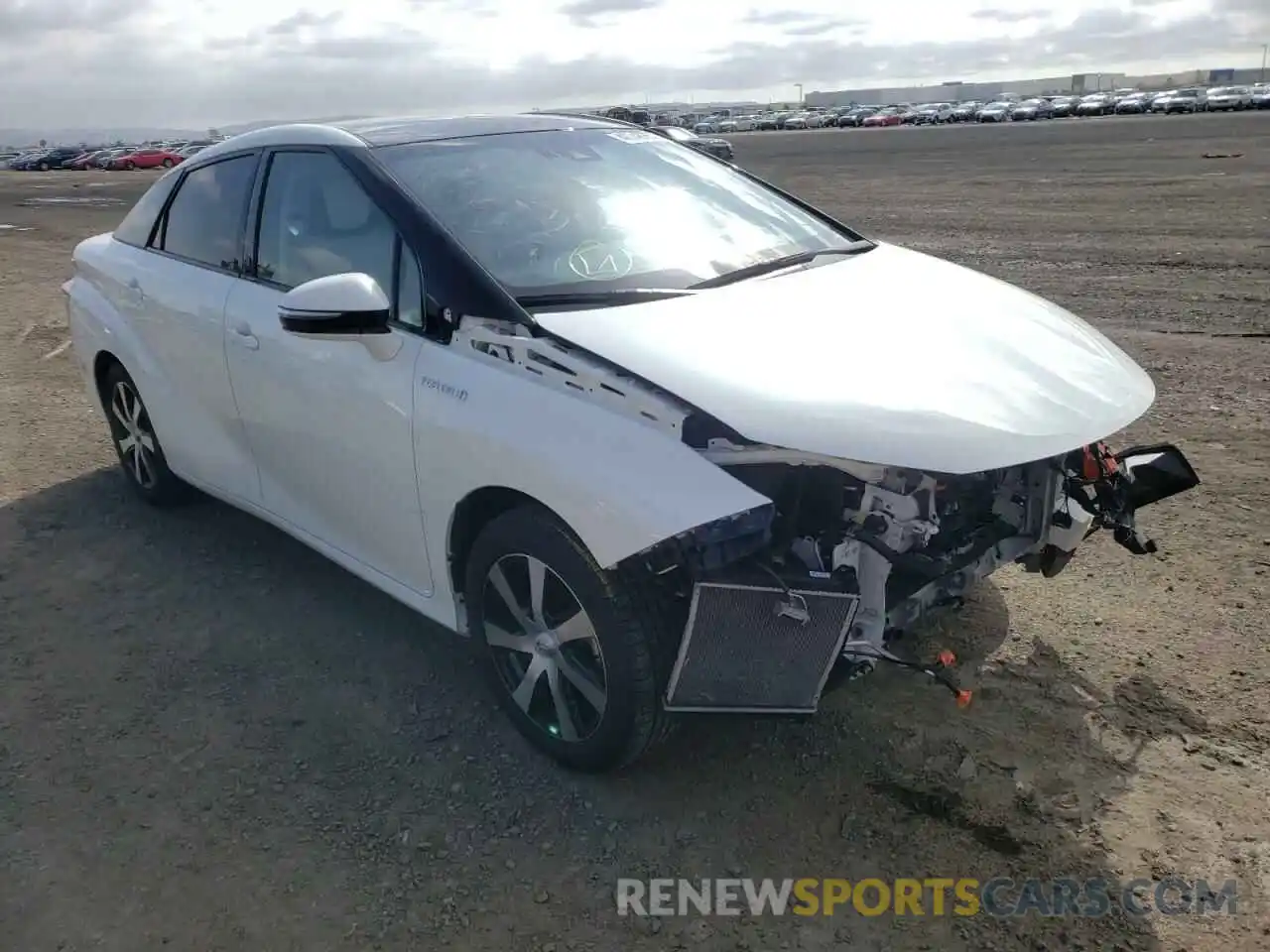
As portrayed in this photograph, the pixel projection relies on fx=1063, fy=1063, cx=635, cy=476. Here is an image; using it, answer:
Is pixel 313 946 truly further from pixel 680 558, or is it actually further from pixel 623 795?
pixel 680 558

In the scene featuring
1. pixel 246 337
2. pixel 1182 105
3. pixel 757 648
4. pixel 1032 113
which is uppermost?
pixel 246 337

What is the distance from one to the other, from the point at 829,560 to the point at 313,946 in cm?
162

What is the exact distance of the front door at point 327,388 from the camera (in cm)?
330

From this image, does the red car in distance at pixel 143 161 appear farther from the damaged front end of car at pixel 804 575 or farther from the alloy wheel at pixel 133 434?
the damaged front end of car at pixel 804 575

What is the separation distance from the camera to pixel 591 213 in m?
3.59

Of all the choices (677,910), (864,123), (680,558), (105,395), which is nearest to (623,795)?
(677,910)

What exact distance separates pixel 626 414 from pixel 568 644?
0.75 metres

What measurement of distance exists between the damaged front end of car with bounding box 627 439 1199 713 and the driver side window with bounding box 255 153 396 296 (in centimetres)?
136

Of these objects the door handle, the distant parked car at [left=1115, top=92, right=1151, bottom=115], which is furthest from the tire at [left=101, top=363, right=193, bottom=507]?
the distant parked car at [left=1115, top=92, right=1151, bottom=115]

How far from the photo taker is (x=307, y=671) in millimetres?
3836

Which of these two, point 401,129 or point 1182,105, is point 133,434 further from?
point 1182,105

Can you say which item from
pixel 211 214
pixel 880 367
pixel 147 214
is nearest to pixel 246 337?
pixel 211 214

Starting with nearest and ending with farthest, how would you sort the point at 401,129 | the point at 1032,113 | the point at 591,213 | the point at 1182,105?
the point at 591,213, the point at 401,129, the point at 1182,105, the point at 1032,113

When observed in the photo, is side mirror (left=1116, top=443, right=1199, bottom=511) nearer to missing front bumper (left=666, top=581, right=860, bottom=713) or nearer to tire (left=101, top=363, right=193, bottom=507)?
missing front bumper (left=666, top=581, right=860, bottom=713)
